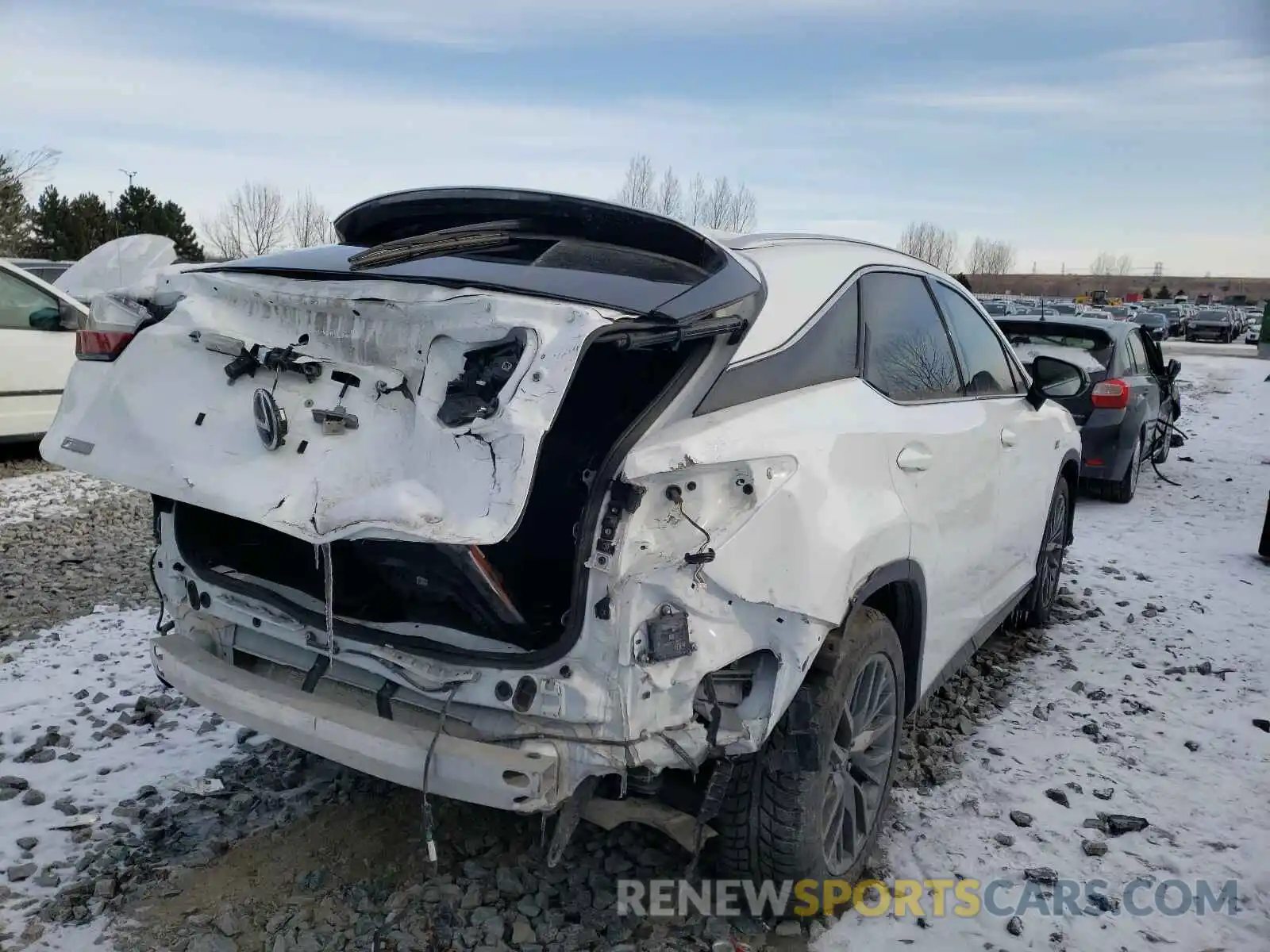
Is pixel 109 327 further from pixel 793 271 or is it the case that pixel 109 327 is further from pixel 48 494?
pixel 48 494

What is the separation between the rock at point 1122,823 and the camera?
125 inches

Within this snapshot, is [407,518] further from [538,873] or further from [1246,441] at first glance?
[1246,441]

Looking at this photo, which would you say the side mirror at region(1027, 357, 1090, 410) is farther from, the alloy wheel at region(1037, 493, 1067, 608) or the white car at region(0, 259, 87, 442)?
the white car at region(0, 259, 87, 442)

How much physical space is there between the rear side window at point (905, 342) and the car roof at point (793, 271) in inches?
4.2

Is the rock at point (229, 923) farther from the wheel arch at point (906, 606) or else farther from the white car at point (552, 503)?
the wheel arch at point (906, 606)

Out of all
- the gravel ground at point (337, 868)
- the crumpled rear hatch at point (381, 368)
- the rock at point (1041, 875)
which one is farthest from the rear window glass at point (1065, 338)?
the crumpled rear hatch at point (381, 368)

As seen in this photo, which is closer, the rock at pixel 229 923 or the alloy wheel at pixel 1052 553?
the rock at pixel 229 923

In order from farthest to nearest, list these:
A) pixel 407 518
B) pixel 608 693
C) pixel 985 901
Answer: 1. pixel 985 901
2. pixel 608 693
3. pixel 407 518

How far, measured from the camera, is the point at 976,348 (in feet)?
13.1

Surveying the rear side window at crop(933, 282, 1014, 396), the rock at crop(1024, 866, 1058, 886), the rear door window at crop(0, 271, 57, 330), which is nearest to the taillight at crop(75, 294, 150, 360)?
the rear side window at crop(933, 282, 1014, 396)

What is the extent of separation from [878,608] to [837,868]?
785 mm

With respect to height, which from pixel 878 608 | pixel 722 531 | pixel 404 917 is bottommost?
pixel 404 917

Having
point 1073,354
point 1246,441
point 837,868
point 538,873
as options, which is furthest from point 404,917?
point 1246,441

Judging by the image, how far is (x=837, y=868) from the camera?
8.91 feet
